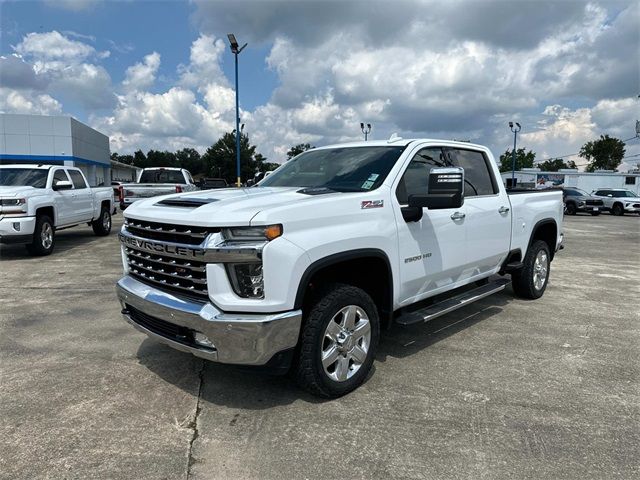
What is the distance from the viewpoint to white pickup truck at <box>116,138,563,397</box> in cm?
306

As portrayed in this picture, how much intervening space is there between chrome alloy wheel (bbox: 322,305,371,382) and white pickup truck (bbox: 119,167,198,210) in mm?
10197

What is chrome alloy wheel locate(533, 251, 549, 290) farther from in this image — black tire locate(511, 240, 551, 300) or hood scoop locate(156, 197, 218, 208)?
hood scoop locate(156, 197, 218, 208)

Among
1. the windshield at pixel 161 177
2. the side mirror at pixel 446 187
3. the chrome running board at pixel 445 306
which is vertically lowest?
the chrome running board at pixel 445 306

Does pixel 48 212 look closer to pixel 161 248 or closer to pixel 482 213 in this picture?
pixel 161 248

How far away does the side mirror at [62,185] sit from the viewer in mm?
10172

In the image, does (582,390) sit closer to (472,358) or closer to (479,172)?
(472,358)

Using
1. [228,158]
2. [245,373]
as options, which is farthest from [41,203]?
[228,158]

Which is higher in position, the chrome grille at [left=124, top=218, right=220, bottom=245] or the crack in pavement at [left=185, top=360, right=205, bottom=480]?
the chrome grille at [left=124, top=218, right=220, bottom=245]

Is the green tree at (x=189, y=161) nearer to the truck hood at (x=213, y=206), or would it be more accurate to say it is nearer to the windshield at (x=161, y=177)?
the windshield at (x=161, y=177)

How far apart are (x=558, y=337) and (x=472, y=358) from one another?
1258 mm

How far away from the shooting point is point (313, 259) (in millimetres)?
3195

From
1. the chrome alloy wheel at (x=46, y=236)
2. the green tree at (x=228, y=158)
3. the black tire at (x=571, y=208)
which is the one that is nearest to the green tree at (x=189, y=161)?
the green tree at (x=228, y=158)

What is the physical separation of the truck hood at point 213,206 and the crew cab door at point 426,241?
0.72m

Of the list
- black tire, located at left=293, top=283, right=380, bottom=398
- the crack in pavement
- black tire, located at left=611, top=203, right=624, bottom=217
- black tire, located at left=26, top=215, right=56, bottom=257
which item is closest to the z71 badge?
black tire, located at left=293, top=283, right=380, bottom=398
